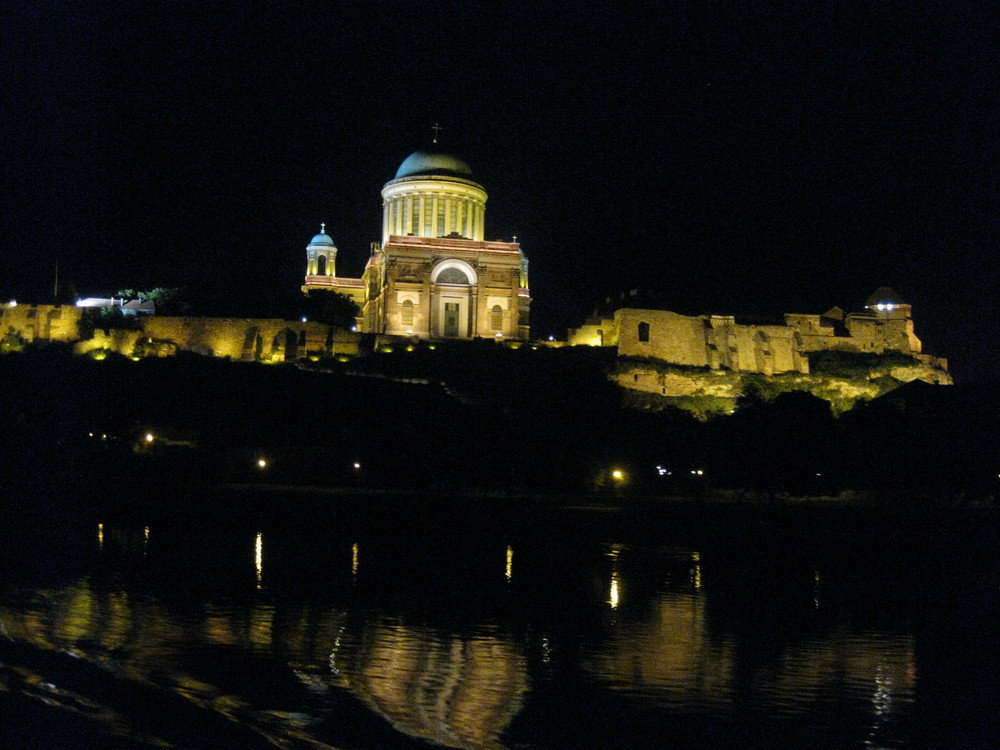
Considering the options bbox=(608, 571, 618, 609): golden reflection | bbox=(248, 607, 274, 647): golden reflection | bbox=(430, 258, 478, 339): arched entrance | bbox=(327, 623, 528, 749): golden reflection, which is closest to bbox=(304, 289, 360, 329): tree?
bbox=(430, 258, 478, 339): arched entrance

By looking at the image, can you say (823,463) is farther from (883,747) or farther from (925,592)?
(883,747)

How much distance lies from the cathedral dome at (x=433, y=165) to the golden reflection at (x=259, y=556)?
120 ft

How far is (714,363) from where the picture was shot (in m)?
52.6

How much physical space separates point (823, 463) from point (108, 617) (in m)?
28.8

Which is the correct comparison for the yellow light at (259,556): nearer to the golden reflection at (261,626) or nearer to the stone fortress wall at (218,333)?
the golden reflection at (261,626)

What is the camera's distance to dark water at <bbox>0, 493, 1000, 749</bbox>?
8.80 metres

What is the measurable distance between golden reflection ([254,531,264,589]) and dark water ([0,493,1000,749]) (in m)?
0.11

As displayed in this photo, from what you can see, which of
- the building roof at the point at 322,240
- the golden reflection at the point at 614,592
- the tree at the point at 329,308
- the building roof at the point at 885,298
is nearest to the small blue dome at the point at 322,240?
the building roof at the point at 322,240

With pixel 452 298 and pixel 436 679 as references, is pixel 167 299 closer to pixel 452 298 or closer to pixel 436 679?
pixel 452 298

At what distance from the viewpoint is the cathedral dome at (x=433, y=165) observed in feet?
188

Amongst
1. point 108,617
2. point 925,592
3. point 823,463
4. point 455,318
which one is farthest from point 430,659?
point 455,318

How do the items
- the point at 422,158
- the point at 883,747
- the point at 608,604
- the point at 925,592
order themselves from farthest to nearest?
the point at 422,158, the point at 925,592, the point at 608,604, the point at 883,747

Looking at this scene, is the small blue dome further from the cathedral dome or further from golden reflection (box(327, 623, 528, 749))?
golden reflection (box(327, 623, 528, 749))

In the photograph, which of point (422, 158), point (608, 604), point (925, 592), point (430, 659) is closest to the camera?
point (430, 659)
